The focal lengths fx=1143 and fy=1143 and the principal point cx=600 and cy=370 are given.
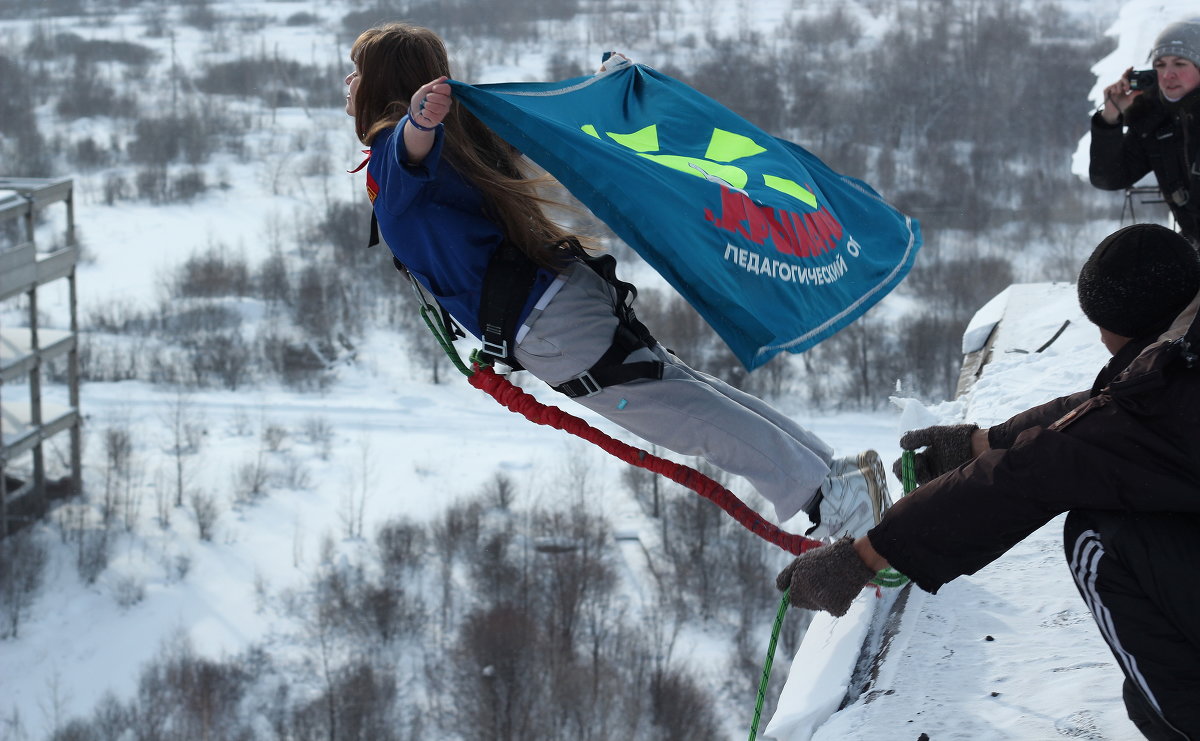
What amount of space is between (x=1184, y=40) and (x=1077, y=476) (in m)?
2.68

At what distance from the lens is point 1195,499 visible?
2.02 meters

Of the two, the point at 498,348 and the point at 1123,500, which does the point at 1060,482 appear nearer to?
the point at 1123,500

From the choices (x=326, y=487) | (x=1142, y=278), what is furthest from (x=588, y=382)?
(x=326, y=487)

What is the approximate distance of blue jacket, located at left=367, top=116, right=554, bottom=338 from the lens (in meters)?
2.92

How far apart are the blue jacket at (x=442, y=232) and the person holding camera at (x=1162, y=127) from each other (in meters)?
2.54

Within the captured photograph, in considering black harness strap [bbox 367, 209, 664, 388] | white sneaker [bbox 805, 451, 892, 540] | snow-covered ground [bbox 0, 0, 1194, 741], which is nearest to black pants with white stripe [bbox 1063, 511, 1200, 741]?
snow-covered ground [bbox 0, 0, 1194, 741]

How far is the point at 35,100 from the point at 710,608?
38119 millimetres

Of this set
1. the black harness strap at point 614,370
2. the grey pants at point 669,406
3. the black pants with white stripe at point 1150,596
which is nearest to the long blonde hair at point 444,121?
the grey pants at point 669,406

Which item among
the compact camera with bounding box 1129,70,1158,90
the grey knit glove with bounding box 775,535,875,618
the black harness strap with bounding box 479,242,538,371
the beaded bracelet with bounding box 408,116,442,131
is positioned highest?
the compact camera with bounding box 1129,70,1158,90

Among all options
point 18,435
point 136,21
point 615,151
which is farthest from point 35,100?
point 615,151

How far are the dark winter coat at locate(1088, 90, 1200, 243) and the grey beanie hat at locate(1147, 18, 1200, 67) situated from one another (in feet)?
0.46

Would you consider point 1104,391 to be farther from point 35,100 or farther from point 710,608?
point 35,100

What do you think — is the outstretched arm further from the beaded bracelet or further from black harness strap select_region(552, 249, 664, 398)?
black harness strap select_region(552, 249, 664, 398)

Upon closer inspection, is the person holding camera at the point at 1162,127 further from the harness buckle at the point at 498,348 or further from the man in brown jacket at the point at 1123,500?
the harness buckle at the point at 498,348
